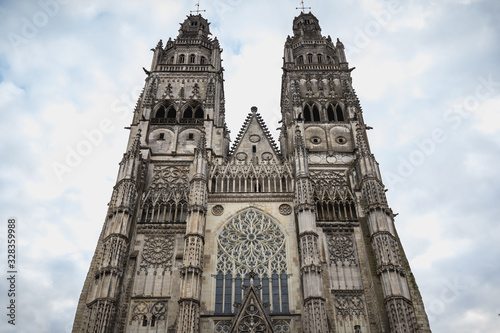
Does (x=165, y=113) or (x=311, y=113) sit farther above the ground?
(x=165, y=113)

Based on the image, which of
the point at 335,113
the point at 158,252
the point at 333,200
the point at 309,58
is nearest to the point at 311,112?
the point at 335,113

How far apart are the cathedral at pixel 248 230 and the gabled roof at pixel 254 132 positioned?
0.09 meters

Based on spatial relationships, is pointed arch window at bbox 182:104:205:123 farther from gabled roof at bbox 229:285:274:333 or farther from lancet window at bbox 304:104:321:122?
gabled roof at bbox 229:285:274:333

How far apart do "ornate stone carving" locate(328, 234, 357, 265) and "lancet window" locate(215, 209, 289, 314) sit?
2.78m

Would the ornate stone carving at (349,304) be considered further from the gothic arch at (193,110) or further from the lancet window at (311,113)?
the gothic arch at (193,110)

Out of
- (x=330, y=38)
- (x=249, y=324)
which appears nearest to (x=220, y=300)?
(x=249, y=324)

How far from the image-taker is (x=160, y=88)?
114 feet

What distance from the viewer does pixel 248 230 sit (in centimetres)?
2522

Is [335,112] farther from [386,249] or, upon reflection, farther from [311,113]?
[386,249]

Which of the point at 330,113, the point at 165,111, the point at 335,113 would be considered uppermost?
the point at 165,111

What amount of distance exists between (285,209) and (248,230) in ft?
9.11

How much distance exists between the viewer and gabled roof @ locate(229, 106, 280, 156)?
100ft

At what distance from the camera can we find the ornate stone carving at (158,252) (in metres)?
23.6

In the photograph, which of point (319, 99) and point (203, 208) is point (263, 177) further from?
point (319, 99)
